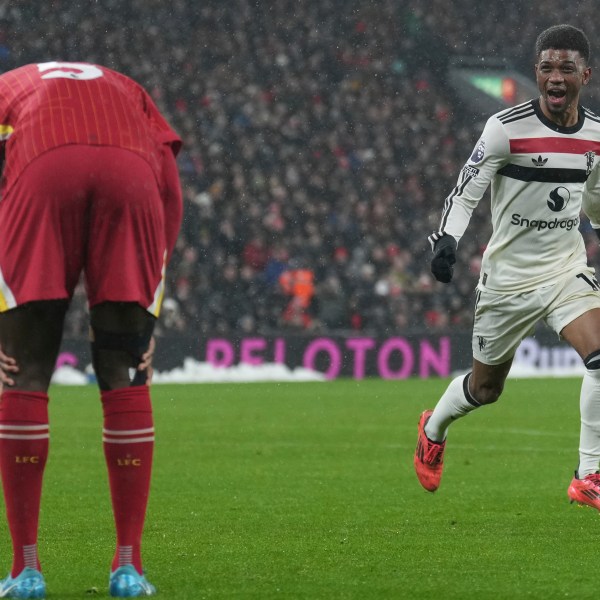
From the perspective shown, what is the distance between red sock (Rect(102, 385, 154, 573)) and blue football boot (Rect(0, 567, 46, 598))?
0.78 feet

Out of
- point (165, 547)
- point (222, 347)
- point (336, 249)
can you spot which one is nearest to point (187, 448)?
point (165, 547)

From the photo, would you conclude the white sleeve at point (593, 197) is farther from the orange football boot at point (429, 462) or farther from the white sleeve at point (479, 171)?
the orange football boot at point (429, 462)

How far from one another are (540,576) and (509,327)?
211 cm

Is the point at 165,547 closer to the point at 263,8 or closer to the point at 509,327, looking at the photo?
the point at 509,327

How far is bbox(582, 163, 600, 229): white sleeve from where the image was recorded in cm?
634

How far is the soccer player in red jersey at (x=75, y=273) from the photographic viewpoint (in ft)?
12.5

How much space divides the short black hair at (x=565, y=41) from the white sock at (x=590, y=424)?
1489 mm

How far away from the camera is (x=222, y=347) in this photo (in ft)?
63.4

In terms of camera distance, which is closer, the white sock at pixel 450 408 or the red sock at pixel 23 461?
the red sock at pixel 23 461

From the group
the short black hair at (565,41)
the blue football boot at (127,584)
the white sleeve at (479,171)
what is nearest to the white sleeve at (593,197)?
the white sleeve at (479,171)

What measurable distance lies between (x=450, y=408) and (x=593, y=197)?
1.30 metres

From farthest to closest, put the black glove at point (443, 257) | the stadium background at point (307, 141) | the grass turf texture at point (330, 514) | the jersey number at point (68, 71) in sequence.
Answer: the stadium background at point (307, 141), the black glove at point (443, 257), the grass turf texture at point (330, 514), the jersey number at point (68, 71)

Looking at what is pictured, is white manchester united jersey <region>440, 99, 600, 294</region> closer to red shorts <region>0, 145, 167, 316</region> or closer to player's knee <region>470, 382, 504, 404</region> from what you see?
player's knee <region>470, 382, 504, 404</region>

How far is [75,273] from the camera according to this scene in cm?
392
